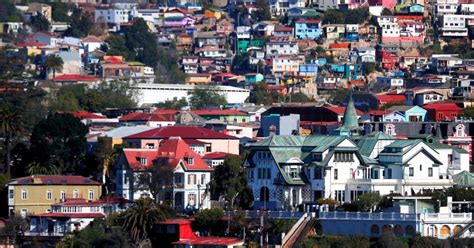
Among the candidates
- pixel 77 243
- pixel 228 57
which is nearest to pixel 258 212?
pixel 77 243

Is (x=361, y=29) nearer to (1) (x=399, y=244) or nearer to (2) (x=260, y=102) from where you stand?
(2) (x=260, y=102)

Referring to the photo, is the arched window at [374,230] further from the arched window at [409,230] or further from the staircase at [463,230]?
the staircase at [463,230]

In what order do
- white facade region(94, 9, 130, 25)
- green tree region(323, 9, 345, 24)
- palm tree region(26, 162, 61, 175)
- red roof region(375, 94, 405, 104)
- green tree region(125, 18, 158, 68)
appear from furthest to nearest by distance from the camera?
1. white facade region(94, 9, 130, 25)
2. green tree region(323, 9, 345, 24)
3. green tree region(125, 18, 158, 68)
4. red roof region(375, 94, 405, 104)
5. palm tree region(26, 162, 61, 175)

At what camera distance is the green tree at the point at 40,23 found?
514ft

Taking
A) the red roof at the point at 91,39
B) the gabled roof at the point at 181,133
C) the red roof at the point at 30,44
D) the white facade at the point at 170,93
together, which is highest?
the red roof at the point at 91,39

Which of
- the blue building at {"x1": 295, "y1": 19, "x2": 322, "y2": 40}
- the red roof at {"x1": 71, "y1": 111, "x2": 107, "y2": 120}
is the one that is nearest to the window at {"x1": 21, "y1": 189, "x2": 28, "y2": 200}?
the red roof at {"x1": 71, "y1": 111, "x2": 107, "y2": 120}

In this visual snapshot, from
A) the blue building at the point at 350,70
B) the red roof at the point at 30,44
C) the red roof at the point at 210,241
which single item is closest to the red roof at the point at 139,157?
the red roof at the point at 210,241

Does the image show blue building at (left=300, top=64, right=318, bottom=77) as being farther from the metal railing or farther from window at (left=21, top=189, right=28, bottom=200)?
the metal railing

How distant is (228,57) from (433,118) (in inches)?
1897

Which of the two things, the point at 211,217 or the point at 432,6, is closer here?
the point at 211,217

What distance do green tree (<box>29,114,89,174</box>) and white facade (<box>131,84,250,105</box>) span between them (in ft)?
114

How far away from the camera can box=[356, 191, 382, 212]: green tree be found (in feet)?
234

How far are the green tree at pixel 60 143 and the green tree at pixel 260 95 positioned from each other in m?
34.3

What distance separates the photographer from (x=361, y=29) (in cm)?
14550
